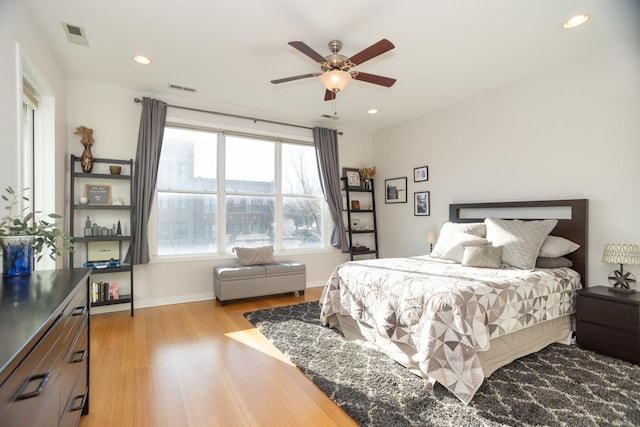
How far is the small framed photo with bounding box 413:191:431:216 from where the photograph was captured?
4.93 m

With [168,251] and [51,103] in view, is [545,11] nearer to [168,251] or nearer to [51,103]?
[51,103]

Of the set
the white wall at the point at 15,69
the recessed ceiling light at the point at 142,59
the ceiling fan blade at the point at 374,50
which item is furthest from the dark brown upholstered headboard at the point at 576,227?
the white wall at the point at 15,69

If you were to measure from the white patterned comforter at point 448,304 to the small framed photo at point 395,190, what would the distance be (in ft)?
6.86

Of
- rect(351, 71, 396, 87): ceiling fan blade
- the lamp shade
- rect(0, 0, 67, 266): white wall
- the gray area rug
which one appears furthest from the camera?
rect(351, 71, 396, 87): ceiling fan blade

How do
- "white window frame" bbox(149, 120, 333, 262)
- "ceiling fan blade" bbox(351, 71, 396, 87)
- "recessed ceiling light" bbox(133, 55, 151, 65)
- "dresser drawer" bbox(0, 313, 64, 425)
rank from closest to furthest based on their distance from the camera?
1. "dresser drawer" bbox(0, 313, 64, 425)
2. "ceiling fan blade" bbox(351, 71, 396, 87)
3. "recessed ceiling light" bbox(133, 55, 151, 65)
4. "white window frame" bbox(149, 120, 333, 262)

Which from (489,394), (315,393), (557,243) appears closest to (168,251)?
(315,393)

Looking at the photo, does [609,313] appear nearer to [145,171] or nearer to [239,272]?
[239,272]

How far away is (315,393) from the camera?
2.19 m

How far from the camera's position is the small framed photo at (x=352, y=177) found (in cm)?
571

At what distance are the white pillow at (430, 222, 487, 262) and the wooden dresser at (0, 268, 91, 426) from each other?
3.43 metres

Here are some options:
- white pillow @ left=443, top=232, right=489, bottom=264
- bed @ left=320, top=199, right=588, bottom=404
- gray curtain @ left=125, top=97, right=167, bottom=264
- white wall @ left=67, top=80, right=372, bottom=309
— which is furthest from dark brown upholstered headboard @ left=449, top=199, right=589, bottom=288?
gray curtain @ left=125, top=97, right=167, bottom=264

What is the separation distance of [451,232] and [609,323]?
1.66m

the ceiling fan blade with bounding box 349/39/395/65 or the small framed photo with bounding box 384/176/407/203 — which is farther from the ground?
the ceiling fan blade with bounding box 349/39/395/65

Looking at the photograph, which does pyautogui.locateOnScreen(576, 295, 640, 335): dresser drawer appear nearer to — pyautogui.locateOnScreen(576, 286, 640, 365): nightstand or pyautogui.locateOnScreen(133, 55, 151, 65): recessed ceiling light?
pyautogui.locateOnScreen(576, 286, 640, 365): nightstand
